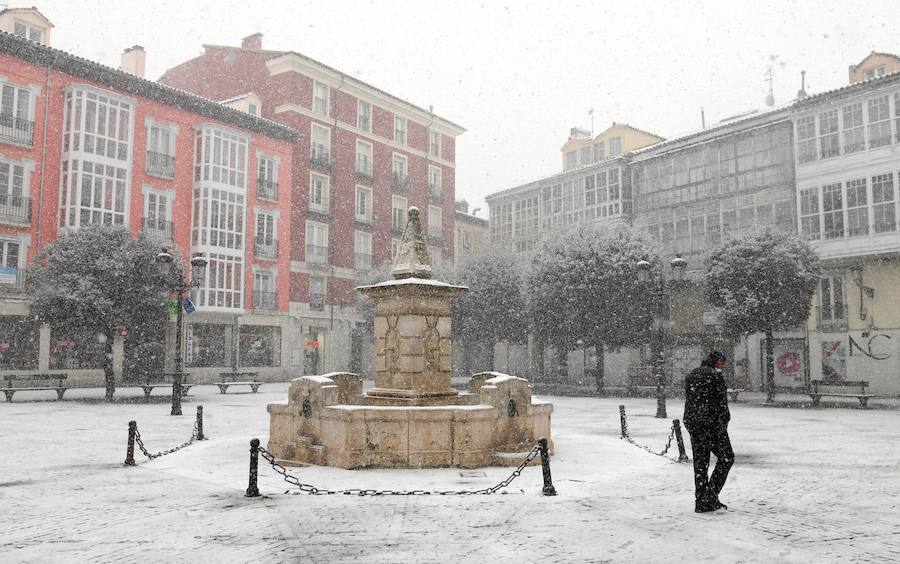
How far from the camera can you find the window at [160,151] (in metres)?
33.2

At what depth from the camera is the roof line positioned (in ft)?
94.4

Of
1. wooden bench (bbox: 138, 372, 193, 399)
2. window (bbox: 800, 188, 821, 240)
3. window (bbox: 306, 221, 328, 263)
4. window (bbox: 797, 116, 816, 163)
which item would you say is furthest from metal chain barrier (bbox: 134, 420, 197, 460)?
window (bbox: 797, 116, 816, 163)

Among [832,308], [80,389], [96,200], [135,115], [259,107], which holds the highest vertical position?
[259,107]

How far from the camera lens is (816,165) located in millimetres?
30234

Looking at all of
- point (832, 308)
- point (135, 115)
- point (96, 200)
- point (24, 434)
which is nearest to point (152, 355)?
point (96, 200)

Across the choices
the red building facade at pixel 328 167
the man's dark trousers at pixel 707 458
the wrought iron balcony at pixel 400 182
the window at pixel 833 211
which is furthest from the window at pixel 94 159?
the window at pixel 833 211

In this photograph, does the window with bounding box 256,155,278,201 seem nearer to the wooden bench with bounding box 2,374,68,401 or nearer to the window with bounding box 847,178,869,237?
the wooden bench with bounding box 2,374,68,401

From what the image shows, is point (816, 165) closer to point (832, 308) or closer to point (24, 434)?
point (832, 308)

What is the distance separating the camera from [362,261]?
43.5 metres

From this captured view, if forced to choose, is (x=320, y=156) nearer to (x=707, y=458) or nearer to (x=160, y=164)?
(x=160, y=164)

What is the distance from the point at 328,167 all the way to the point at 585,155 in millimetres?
15999

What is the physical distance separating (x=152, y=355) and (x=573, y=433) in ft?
80.5

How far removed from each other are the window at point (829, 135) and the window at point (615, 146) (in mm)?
13718

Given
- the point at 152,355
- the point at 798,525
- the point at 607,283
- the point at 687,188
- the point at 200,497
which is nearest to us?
the point at 798,525
